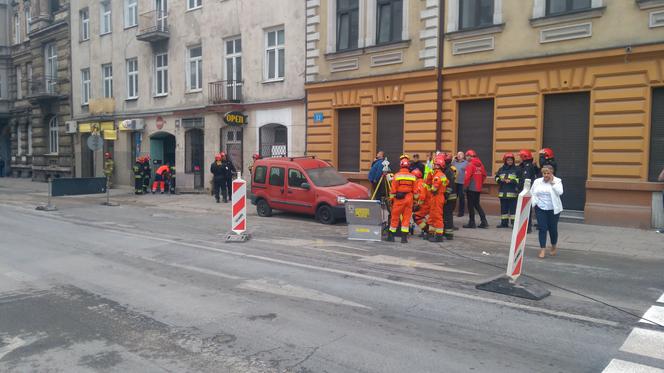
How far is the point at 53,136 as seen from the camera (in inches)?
1358

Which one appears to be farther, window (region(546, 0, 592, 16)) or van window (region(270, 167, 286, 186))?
van window (region(270, 167, 286, 186))

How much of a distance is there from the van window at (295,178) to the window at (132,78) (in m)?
16.8

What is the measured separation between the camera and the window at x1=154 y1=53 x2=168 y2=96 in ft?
85.8

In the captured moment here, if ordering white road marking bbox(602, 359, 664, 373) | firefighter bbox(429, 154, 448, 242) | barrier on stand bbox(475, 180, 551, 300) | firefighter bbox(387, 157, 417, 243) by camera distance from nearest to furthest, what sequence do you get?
white road marking bbox(602, 359, 664, 373)
barrier on stand bbox(475, 180, 551, 300)
firefighter bbox(387, 157, 417, 243)
firefighter bbox(429, 154, 448, 242)

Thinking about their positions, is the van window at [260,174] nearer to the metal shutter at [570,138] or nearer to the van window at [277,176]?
the van window at [277,176]

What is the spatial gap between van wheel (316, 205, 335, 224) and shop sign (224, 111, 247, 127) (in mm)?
8643

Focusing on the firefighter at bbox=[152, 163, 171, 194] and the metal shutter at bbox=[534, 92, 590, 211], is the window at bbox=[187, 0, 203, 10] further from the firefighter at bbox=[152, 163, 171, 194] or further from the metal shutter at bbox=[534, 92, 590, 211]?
the metal shutter at bbox=[534, 92, 590, 211]

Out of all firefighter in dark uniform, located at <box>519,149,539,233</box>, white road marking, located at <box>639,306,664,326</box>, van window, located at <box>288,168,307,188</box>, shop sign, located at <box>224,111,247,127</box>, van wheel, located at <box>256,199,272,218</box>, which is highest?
shop sign, located at <box>224,111,247,127</box>

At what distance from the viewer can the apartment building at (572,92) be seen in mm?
12258

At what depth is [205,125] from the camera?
Result: 77.6 ft

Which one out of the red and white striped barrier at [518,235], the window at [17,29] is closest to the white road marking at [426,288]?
the red and white striped barrier at [518,235]

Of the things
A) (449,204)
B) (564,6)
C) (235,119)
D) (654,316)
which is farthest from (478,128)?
(235,119)

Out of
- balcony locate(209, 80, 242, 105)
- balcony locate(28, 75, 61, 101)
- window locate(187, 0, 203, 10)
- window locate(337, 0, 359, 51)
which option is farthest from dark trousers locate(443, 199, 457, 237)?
balcony locate(28, 75, 61, 101)

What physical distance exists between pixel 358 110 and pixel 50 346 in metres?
14.4
